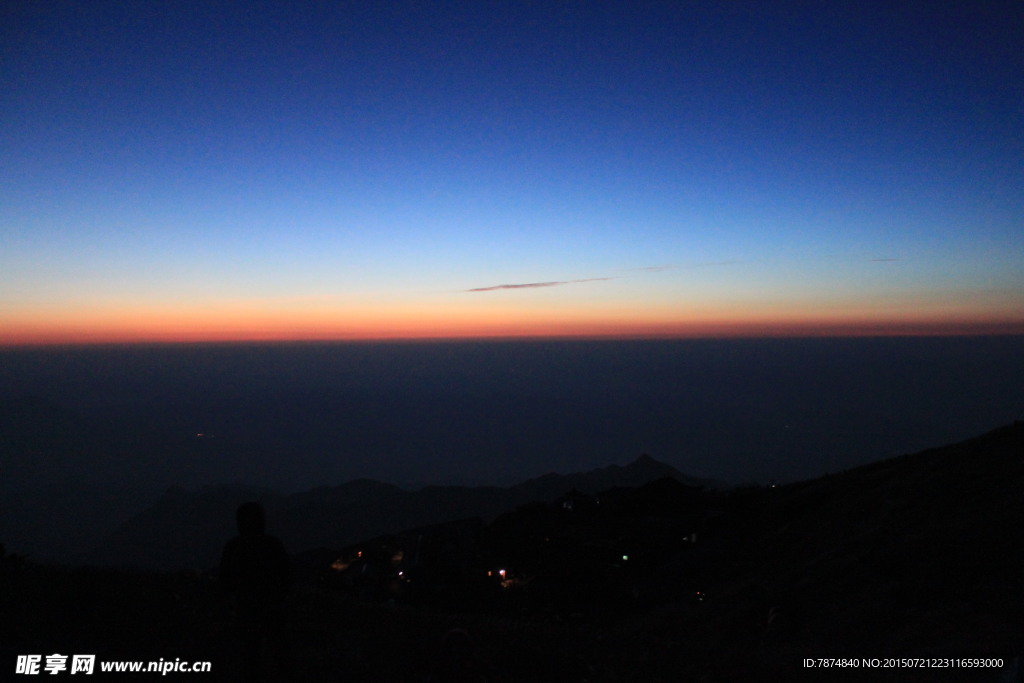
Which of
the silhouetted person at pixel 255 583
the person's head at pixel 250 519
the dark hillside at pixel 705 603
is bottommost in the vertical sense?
the dark hillside at pixel 705 603

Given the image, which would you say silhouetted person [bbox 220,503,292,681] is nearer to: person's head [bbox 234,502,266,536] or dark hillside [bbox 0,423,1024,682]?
person's head [bbox 234,502,266,536]

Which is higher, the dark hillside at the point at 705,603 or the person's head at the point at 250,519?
the person's head at the point at 250,519

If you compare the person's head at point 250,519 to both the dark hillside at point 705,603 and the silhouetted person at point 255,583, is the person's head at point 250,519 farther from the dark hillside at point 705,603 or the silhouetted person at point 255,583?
the dark hillside at point 705,603

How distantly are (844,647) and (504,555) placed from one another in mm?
20912

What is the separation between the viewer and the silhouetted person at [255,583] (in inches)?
281

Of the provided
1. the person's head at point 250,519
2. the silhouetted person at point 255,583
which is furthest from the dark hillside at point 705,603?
the person's head at point 250,519

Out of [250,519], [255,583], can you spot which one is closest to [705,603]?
[255,583]

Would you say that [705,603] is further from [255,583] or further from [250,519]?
[250,519]

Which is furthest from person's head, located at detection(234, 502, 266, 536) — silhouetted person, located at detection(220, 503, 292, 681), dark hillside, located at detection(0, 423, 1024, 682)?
dark hillside, located at detection(0, 423, 1024, 682)

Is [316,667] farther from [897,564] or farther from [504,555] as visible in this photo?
[504,555]

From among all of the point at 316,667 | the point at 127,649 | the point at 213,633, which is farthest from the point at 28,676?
the point at 316,667

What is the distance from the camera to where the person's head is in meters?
7.18

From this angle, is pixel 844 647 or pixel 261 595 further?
pixel 844 647

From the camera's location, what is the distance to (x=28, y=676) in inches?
323
